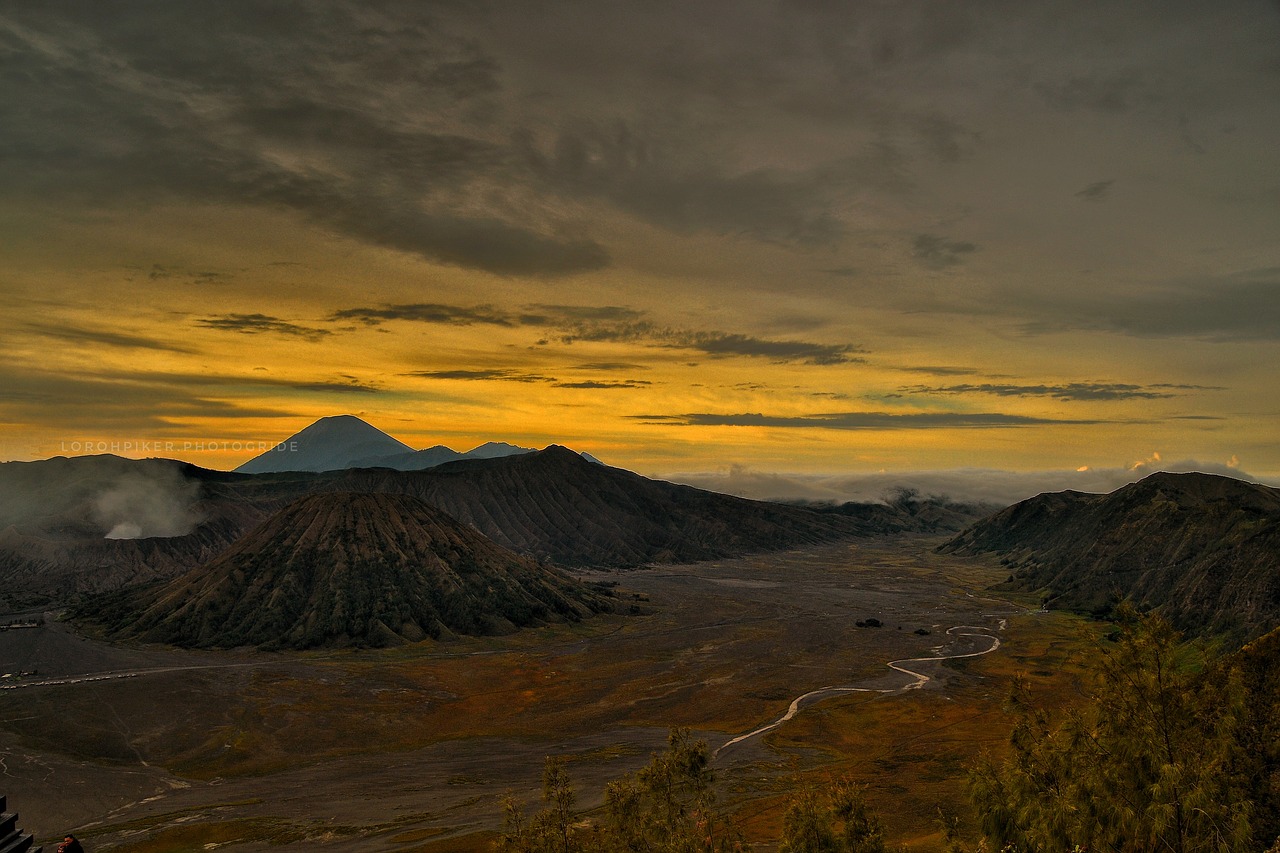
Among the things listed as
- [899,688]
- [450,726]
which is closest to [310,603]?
[450,726]

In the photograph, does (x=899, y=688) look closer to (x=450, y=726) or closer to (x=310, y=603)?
(x=450, y=726)

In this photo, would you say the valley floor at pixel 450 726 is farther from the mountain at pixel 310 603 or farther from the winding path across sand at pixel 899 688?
the mountain at pixel 310 603

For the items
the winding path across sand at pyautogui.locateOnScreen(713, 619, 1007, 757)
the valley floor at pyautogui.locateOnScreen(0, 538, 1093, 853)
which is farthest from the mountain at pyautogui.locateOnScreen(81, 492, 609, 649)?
the winding path across sand at pyautogui.locateOnScreen(713, 619, 1007, 757)

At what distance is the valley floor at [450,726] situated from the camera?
75.7 m

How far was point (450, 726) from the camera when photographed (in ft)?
377

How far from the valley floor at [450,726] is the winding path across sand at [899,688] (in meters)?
0.80

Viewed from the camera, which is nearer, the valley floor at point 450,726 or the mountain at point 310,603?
the valley floor at point 450,726

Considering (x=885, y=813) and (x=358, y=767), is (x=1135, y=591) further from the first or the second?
(x=358, y=767)

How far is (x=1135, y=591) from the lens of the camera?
19300 cm

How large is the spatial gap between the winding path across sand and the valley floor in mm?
800

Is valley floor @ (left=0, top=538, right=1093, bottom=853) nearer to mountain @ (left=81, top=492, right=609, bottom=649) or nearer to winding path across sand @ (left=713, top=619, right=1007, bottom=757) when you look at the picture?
winding path across sand @ (left=713, top=619, right=1007, bottom=757)

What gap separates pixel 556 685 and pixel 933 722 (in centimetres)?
6786

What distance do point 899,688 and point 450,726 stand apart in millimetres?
78071

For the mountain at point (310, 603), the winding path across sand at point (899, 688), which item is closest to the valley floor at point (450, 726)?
the winding path across sand at point (899, 688)
